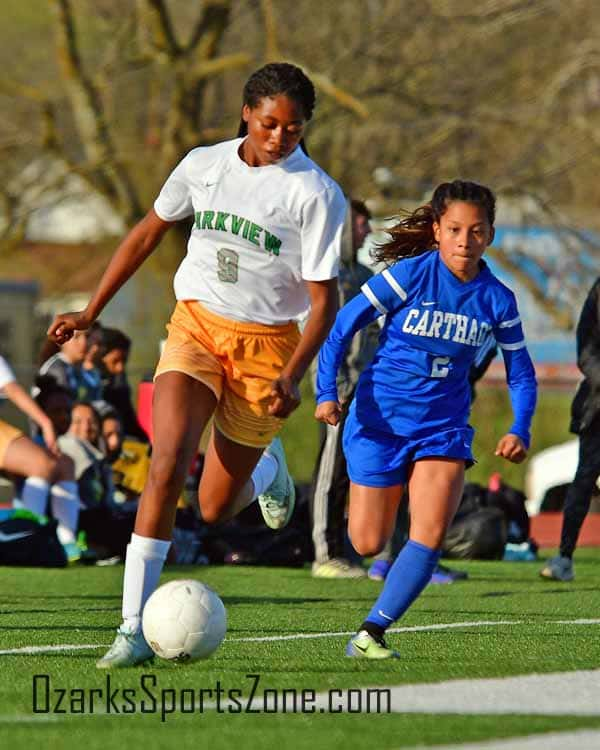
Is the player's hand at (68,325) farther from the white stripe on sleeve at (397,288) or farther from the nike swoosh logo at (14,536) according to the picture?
the nike swoosh logo at (14,536)

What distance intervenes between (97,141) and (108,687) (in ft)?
61.5

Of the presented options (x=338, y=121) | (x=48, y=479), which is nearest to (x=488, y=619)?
(x=48, y=479)

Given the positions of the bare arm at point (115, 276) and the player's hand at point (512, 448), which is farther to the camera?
the bare arm at point (115, 276)

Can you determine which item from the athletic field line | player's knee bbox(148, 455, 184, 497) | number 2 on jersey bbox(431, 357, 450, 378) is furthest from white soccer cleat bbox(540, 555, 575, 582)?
player's knee bbox(148, 455, 184, 497)

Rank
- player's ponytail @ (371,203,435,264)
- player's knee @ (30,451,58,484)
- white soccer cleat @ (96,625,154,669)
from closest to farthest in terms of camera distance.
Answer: white soccer cleat @ (96,625,154,669) < player's ponytail @ (371,203,435,264) < player's knee @ (30,451,58,484)

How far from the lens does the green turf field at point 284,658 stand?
15.3ft

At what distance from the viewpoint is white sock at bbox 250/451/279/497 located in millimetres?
7969

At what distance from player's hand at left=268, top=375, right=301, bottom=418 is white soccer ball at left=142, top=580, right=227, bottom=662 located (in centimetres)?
75

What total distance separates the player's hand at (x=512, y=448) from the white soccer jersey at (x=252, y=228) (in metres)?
0.91

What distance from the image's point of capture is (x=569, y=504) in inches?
443

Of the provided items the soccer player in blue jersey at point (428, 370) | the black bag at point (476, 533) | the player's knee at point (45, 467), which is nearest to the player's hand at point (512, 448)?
the soccer player in blue jersey at point (428, 370)

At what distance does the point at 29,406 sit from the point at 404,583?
17.6ft

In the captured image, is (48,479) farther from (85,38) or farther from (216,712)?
(85,38)

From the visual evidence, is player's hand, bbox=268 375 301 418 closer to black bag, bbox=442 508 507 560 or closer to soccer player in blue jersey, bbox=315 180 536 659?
soccer player in blue jersey, bbox=315 180 536 659
